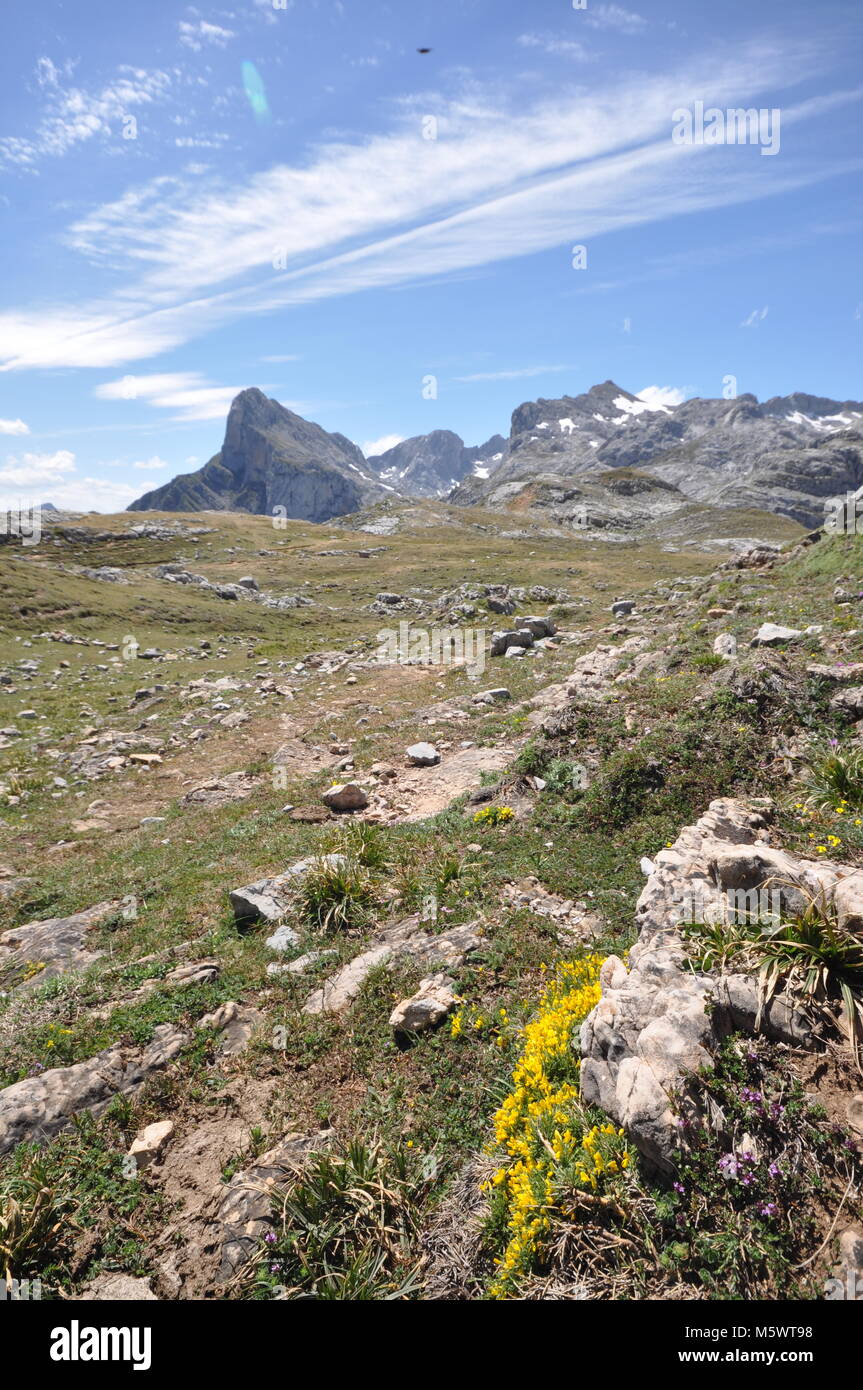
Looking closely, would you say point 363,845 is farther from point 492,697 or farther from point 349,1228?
point 492,697

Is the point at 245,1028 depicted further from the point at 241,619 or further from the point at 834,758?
the point at 241,619

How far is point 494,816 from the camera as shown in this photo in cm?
1182

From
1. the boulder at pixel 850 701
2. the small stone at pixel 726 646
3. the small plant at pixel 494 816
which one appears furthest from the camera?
the small stone at pixel 726 646

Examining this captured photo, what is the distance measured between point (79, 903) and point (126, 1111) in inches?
247

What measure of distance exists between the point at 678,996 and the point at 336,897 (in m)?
6.16

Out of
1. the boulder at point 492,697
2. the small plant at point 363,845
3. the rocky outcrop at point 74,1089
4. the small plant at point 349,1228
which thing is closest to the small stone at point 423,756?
the small plant at point 363,845

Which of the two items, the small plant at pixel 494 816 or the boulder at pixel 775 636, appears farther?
the boulder at pixel 775 636

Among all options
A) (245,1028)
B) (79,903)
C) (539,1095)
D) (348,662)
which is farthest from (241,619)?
(539,1095)

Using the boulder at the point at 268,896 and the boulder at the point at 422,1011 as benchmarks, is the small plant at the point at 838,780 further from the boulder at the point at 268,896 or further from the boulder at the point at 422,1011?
the boulder at the point at 268,896

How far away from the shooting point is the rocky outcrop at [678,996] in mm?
4973

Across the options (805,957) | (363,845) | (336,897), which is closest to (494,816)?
(363,845)

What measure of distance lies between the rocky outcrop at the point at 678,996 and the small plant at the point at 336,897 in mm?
4595

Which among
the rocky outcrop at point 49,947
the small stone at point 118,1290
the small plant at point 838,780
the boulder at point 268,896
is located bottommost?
the small stone at point 118,1290

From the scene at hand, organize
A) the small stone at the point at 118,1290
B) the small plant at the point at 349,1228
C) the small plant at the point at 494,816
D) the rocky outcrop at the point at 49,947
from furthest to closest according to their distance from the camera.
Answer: the small plant at the point at 494,816
the rocky outcrop at the point at 49,947
the small stone at the point at 118,1290
the small plant at the point at 349,1228
